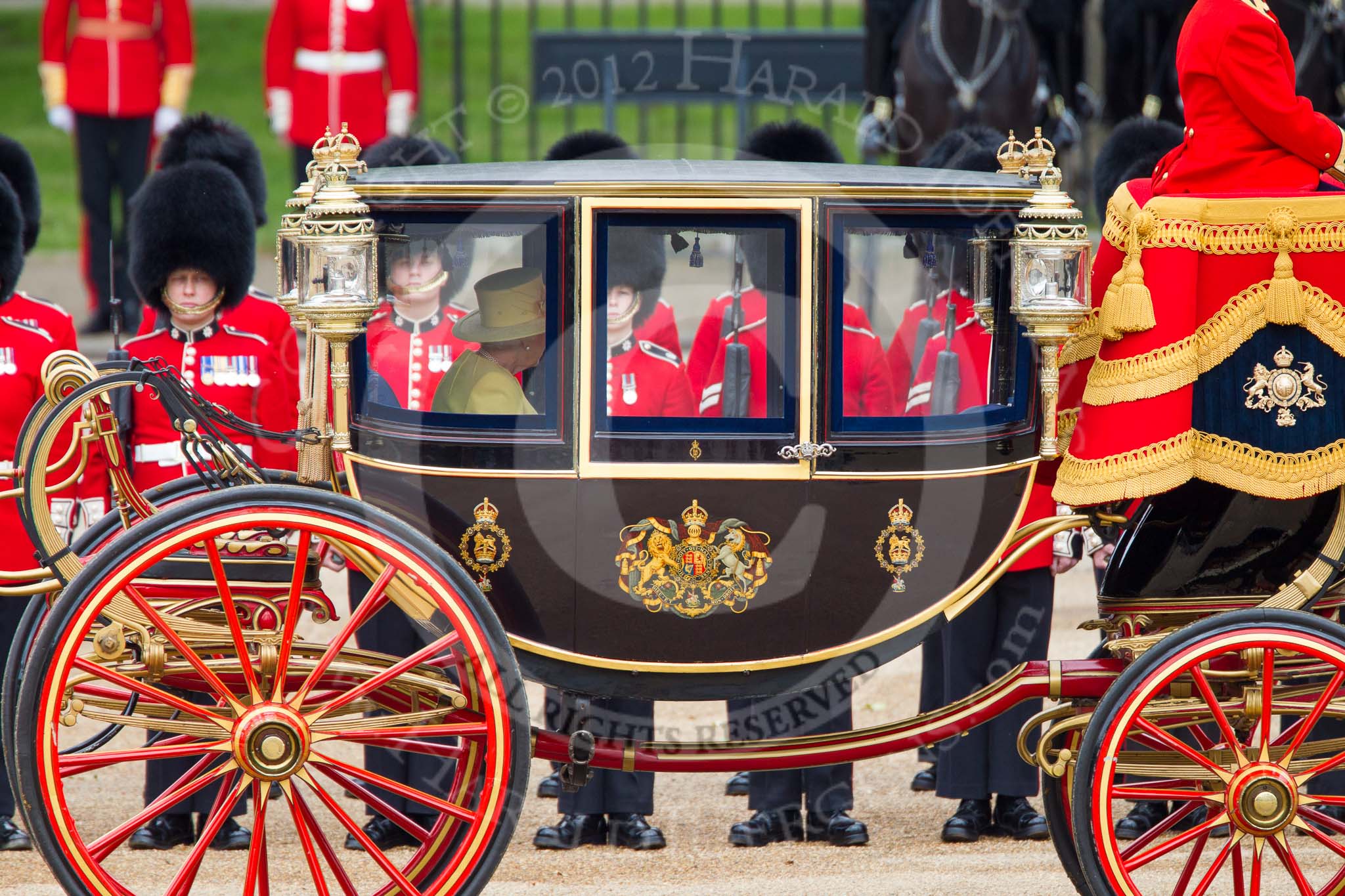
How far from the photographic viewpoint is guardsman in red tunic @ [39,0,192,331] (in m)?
7.77

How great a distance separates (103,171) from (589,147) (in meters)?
2.98

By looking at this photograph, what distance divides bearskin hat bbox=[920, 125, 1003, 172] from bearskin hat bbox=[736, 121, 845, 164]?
0.29m

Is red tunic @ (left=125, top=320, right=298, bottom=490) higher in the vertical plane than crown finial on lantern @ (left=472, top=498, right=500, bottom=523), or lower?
higher

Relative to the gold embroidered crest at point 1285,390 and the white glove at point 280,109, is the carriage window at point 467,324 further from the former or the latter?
the white glove at point 280,109

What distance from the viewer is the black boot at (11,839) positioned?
4.64m

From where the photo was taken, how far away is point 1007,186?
3.77 meters

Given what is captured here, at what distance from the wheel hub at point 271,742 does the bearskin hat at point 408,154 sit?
2.66m

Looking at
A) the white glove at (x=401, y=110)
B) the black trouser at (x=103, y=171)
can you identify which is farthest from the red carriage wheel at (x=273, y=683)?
the black trouser at (x=103, y=171)

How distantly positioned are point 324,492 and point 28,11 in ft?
55.6

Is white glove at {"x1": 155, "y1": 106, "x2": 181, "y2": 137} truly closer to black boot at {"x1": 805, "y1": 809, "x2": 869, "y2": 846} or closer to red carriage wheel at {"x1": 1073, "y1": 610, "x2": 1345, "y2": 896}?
black boot at {"x1": 805, "y1": 809, "x2": 869, "y2": 846}

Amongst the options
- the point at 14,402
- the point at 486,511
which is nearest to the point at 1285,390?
the point at 486,511

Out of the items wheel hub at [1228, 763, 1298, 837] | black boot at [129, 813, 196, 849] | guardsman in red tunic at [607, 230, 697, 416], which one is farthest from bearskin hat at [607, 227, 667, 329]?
black boot at [129, 813, 196, 849]

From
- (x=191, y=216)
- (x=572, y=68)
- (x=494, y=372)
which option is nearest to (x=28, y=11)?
(x=572, y=68)

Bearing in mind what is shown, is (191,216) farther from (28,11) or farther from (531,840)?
(28,11)
